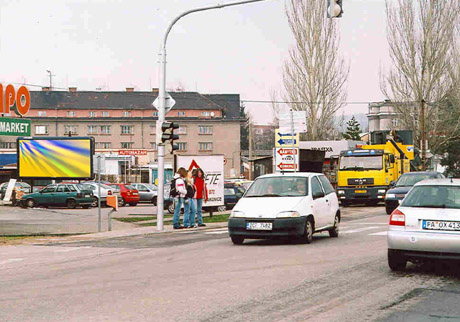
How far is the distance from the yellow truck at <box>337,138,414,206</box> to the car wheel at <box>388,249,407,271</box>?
2493 cm

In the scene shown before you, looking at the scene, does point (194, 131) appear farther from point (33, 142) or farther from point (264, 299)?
point (264, 299)

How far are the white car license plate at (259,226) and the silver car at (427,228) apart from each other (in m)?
4.32

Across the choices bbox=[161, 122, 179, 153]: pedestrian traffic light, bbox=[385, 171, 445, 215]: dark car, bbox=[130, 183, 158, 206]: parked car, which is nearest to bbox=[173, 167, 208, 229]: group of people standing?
bbox=[161, 122, 179, 153]: pedestrian traffic light

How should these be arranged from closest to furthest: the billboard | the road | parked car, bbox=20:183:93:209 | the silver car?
the road
the silver car
the billboard
parked car, bbox=20:183:93:209

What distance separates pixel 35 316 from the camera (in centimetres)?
697

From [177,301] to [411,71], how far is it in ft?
165

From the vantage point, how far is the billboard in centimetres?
3120

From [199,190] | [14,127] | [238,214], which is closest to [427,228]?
[238,214]

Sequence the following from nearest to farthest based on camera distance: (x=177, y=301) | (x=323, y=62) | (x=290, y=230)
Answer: (x=177, y=301) < (x=290, y=230) < (x=323, y=62)

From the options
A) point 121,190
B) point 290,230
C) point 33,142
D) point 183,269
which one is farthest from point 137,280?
point 121,190

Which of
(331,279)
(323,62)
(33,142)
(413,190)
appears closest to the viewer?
(331,279)

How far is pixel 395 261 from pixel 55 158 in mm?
24837

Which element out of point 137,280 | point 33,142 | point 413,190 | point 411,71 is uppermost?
point 411,71

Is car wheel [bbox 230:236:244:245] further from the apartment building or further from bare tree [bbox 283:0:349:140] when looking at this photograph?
the apartment building
